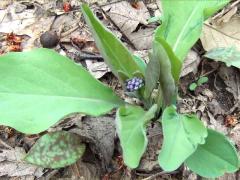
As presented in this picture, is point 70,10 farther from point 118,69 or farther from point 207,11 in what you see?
point 207,11


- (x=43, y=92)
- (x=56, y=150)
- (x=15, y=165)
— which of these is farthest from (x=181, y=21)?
(x=15, y=165)

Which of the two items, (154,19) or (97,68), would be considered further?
(154,19)

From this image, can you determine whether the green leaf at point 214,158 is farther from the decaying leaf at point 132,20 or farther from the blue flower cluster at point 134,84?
the decaying leaf at point 132,20

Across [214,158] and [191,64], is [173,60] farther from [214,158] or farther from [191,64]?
[191,64]

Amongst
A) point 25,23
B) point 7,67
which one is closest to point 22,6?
point 25,23

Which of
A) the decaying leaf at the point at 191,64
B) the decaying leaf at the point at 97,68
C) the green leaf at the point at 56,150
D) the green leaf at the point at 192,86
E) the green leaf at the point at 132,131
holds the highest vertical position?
the green leaf at the point at 132,131

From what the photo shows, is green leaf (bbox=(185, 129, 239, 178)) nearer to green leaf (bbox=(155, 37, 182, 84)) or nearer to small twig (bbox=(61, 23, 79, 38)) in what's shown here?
green leaf (bbox=(155, 37, 182, 84))

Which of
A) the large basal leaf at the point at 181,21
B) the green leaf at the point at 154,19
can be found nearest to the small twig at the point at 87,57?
the green leaf at the point at 154,19
